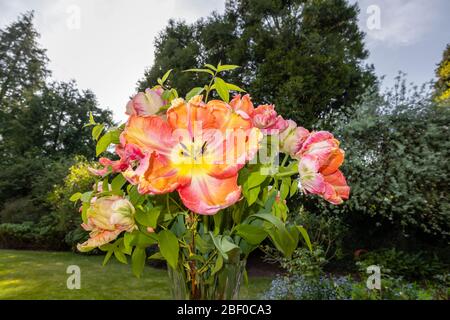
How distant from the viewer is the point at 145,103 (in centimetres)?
76

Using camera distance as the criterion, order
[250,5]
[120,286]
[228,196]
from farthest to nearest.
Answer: [250,5]
[120,286]
[228,196]

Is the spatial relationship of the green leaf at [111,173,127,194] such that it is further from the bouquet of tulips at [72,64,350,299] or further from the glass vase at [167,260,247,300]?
the glass vase at [167,260,247,300]

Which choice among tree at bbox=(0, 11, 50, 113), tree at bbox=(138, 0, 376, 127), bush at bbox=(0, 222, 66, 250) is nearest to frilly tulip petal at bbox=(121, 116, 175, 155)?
tree at bbox=(138, 0, 376, 127)

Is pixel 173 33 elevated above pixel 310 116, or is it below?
above

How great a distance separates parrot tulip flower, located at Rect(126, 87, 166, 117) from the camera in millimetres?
752

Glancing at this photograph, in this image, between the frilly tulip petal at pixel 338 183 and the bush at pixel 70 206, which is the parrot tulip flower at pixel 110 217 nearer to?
the frilly tulip petal at pixel 338 183

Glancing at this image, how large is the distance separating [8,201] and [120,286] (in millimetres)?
10360

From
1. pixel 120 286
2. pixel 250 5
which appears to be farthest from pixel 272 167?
pixel 250 5

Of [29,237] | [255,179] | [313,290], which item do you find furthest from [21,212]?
[255,179]

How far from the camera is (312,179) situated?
0.73m

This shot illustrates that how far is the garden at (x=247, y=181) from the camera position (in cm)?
64

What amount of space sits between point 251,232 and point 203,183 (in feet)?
0.64

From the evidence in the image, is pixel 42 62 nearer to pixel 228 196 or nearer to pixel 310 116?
pixel 310 116

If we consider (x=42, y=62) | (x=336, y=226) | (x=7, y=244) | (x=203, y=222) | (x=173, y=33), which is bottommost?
(x=7, y=244)
